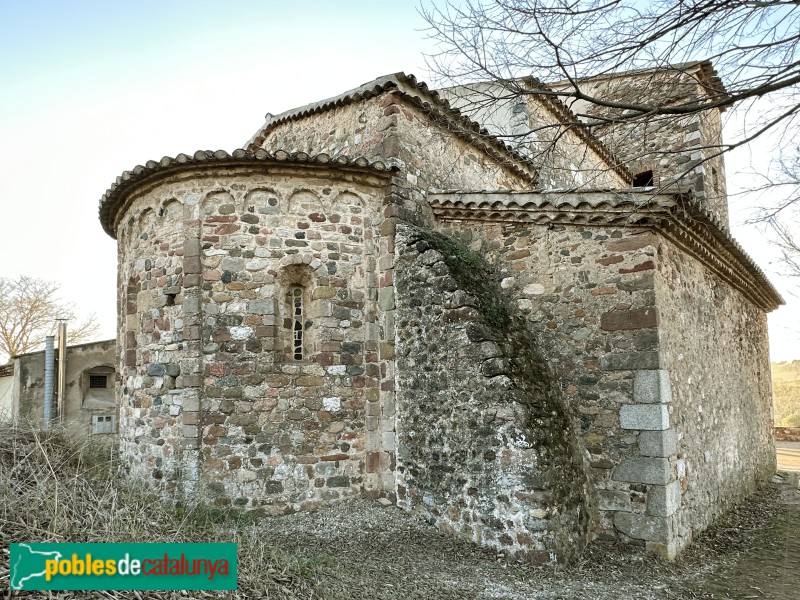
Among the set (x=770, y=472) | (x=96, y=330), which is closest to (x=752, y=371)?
(x=770, y=472)

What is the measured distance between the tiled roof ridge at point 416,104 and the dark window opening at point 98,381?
8.64m

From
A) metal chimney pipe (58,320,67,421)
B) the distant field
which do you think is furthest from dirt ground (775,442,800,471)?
metal chimney pipe (58,320,67,421)

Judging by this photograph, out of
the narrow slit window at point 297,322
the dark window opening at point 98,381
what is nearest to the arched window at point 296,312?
the narrow slit window at point 297,322

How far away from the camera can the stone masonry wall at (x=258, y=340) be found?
258 inches

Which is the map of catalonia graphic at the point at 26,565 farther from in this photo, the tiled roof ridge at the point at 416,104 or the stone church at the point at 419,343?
the tiled roof ridge at the point at 416,104

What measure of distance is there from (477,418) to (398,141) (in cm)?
374

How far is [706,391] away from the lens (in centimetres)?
Answer: 757

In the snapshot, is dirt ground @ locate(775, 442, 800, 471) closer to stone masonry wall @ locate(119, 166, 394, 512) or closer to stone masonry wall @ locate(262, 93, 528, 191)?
stone masonry wall @ locate(262, 93, 528, 191)

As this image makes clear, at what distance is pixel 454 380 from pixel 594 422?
1567 mm

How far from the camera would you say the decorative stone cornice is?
19.8 ft

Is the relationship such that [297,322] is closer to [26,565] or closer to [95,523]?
[95,523]

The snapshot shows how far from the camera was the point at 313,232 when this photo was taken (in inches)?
277

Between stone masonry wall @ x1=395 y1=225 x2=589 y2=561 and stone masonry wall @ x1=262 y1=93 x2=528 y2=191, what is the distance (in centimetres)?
122

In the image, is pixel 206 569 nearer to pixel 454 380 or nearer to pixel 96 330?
pixel 454 380
